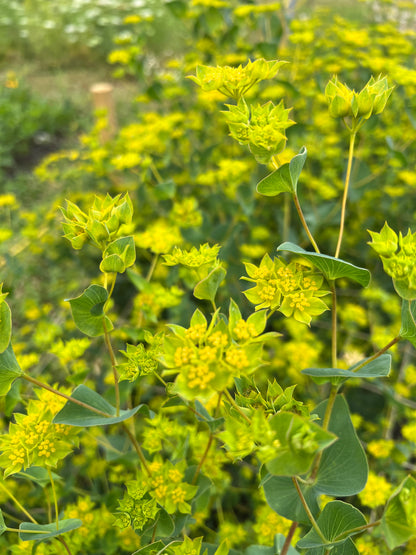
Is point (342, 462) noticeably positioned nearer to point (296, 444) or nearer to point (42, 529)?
point (296, 444)

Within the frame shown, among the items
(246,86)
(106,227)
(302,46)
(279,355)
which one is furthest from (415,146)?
(106,227)

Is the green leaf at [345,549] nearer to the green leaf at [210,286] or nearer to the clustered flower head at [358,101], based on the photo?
the green leaf at [210,286]

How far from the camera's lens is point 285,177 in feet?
1.63

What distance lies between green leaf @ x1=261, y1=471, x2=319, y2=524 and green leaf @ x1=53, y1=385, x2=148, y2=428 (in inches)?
7.0

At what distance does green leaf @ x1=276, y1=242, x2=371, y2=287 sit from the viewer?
0.46m

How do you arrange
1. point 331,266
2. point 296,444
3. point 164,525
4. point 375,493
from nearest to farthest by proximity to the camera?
1. point 296,444
2. point 331,266
3. point 164,525
4. point 375,493

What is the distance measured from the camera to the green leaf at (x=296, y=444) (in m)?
0.37

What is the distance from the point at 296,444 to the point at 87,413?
272 mm

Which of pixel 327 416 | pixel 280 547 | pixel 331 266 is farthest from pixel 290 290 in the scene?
pixel 280 547

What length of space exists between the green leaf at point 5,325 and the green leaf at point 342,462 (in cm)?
40

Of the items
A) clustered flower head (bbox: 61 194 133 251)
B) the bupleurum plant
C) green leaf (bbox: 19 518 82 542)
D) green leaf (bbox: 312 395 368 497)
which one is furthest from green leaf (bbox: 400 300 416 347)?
green leaf (bbox: 19 518 82 542)

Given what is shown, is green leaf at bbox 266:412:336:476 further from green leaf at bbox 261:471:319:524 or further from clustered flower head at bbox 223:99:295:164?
clustered flower head at bbox 223:99:295:164

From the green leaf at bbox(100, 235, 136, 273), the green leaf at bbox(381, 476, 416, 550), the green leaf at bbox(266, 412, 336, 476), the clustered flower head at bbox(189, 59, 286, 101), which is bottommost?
the green leaf at bbox(381, 476, 416, 550)

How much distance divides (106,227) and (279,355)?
77 centimetres
